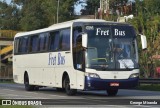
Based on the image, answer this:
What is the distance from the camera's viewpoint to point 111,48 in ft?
77.2

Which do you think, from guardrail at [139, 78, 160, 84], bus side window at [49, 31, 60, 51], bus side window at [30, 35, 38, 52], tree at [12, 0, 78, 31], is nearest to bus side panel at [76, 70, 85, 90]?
bus side window at [49, 31, 60, 51]

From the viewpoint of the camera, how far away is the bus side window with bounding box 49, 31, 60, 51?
86.7 feet

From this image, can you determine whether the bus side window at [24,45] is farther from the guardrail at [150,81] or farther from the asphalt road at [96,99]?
the guardrail at [150,81]

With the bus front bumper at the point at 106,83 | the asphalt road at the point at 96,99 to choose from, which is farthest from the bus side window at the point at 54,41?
the bus front bumper at the point at 106,83

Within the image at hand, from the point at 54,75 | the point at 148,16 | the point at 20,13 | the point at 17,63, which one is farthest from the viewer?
the point at 20,13

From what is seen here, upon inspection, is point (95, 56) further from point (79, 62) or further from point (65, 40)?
point (65, 40)

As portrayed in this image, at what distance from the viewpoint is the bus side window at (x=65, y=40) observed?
81.9 ft

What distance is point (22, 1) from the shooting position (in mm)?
114625

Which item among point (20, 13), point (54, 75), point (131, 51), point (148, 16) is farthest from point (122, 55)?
point (20, 13)

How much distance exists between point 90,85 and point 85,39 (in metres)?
1.92

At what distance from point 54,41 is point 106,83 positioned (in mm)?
4575

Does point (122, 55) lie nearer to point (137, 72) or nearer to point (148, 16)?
point (137, 72)

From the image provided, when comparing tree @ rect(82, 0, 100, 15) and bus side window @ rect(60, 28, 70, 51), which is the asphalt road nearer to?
bus side window @ rect(60, 28, 70, 51)

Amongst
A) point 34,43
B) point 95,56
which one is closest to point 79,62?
point 95,56
